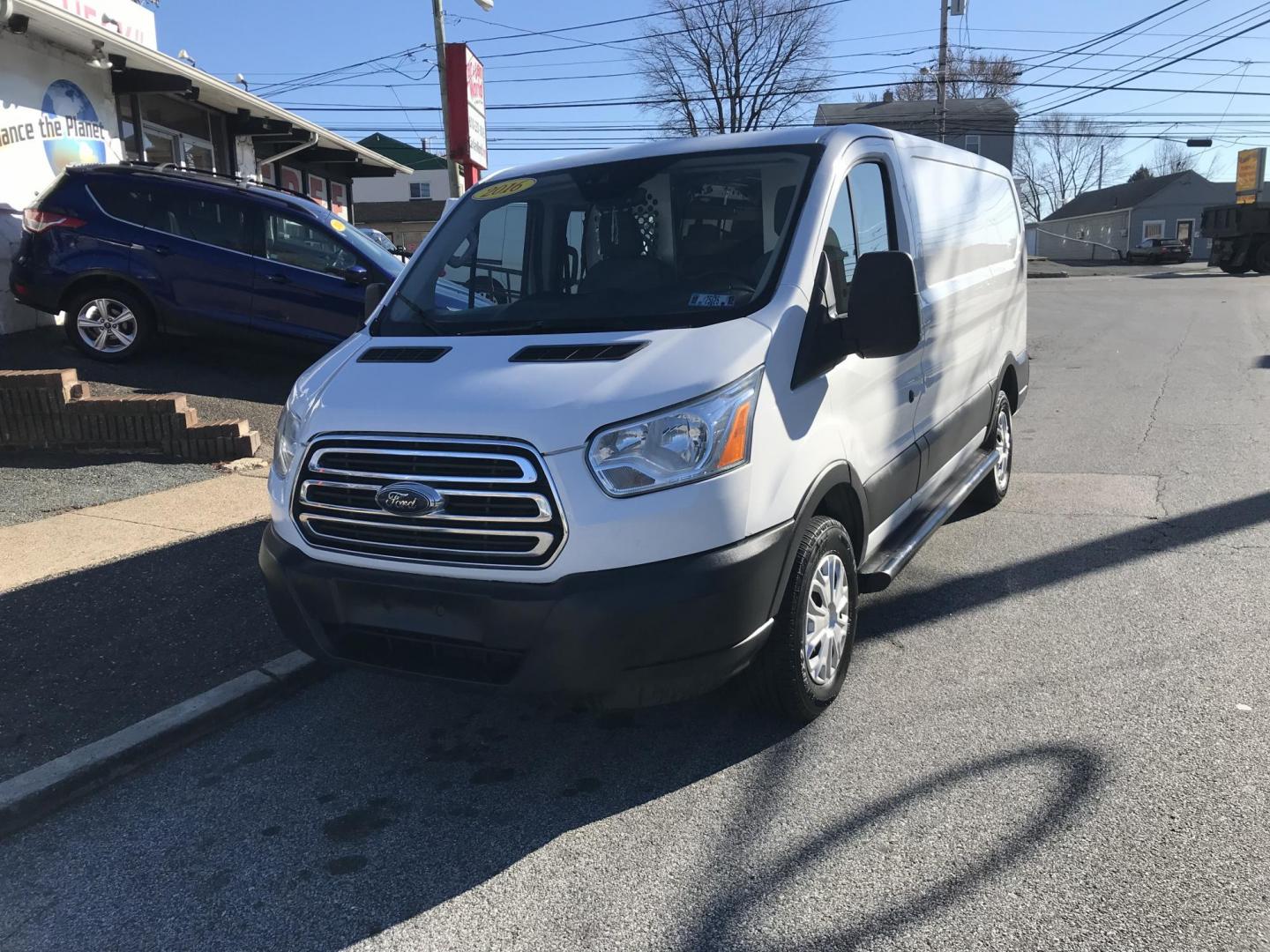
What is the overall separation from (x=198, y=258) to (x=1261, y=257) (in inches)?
1525

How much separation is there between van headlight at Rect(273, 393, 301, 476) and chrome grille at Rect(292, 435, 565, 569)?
0.13 metres

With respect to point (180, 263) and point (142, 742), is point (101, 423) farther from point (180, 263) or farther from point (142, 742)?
point (142, 742)

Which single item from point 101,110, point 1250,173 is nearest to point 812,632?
point 101,110

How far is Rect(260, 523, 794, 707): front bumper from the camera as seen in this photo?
2947 millimetres

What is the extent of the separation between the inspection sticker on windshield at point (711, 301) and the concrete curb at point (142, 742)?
7.33 ft

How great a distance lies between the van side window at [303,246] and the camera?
30.6 ft

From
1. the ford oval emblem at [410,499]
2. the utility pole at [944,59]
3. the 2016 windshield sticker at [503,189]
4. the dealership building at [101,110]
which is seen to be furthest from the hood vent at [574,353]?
the utility pole at [944,59]

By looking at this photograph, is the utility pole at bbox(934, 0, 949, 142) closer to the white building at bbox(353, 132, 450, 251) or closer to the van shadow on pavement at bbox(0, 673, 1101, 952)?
the white building at bbox(353, 132, 450, 251)

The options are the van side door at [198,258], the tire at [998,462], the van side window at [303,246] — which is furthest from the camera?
the van side window at [303,246]

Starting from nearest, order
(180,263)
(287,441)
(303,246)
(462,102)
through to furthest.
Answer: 1. (287,441)
2. (180,263)
3. (303,246)
4. (462,102)

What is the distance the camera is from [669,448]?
302 cm

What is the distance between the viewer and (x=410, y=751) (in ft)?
12.0

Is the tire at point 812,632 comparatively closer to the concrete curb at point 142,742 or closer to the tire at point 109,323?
the concrete curb at point 142,742

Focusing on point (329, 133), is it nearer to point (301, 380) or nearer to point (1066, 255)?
point (301, 380)
